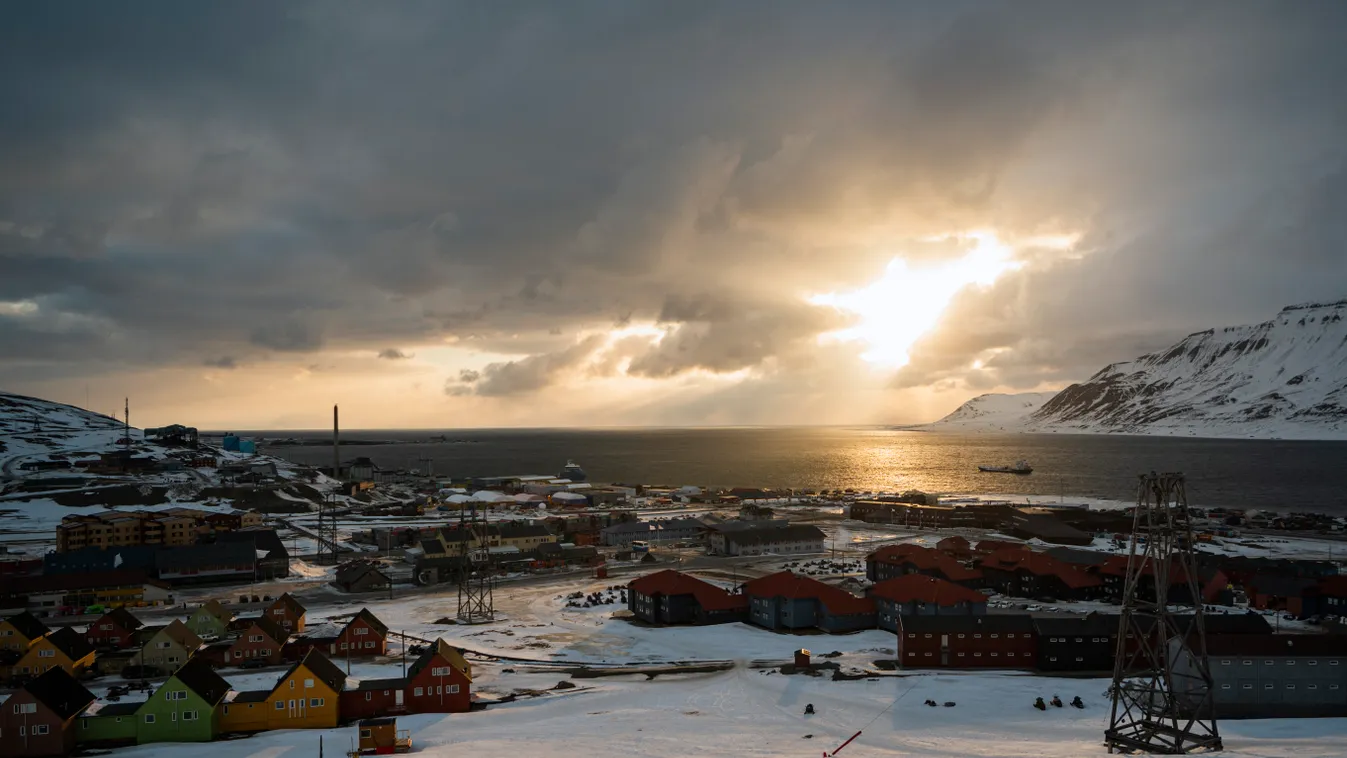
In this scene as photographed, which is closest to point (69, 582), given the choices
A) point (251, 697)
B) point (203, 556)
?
point (203, 556)

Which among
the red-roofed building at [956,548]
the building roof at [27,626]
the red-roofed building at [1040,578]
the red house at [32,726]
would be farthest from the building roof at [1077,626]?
the building roof at [27,626]

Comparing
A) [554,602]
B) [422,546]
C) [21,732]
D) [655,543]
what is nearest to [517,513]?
[655,543]

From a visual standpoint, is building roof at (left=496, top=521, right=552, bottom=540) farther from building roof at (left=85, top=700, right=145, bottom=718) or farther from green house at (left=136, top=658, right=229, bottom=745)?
green house at (left=136, top=658, right=229, bottom=745)

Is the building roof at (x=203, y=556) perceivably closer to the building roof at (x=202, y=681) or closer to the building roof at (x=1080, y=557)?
the building roof at (x=202, y=681)

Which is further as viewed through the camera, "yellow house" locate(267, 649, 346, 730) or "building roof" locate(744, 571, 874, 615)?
"building roof" locate(744, 571, 874, 615)

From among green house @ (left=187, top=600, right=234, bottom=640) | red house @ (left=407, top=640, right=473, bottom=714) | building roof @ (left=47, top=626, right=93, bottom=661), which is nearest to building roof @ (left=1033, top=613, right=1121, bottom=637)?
red house @ (left=407, top=640, right=473, bottom=714)

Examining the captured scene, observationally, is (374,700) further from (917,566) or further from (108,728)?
(917,566)

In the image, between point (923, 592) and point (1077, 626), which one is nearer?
point (1077, 626)
